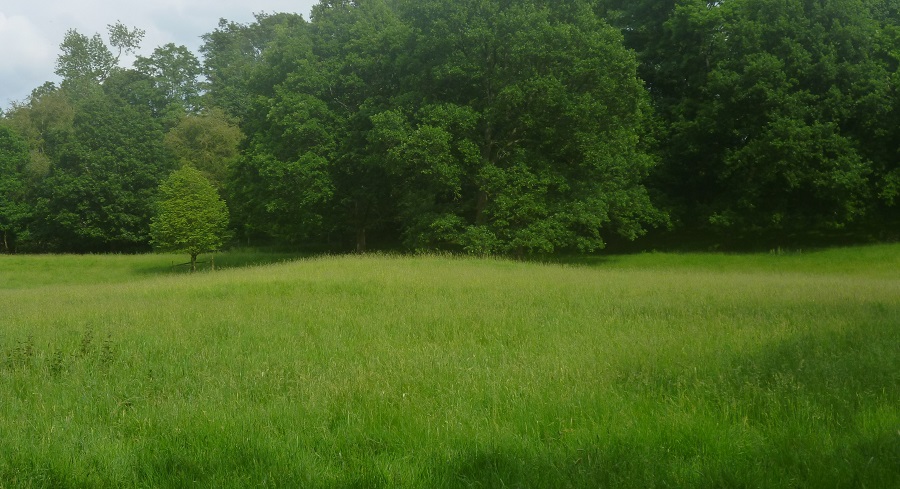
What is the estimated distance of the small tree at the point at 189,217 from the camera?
32.7 meters

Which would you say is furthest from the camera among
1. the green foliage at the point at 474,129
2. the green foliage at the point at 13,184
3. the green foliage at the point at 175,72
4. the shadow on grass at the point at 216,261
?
the green foliage at the point at 175,72

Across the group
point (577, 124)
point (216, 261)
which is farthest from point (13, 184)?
point (577, 124)

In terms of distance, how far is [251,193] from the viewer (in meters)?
34.0

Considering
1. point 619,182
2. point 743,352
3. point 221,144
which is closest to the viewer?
point 743,352

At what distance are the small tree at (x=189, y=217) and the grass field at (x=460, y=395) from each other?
21.2m

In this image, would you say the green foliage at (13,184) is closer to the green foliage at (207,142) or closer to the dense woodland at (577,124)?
the green foliage at (207,142)

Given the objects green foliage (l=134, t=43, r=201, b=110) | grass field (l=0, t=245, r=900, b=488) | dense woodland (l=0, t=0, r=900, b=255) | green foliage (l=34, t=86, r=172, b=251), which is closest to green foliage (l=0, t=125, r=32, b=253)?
green foliage (l=34, t=86, r=172, b=251)

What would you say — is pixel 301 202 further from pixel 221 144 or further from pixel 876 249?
pixel 876 249

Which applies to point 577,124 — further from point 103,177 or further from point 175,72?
point 175,72

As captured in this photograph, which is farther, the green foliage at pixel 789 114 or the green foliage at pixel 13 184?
the green foliage at pixel 13 184

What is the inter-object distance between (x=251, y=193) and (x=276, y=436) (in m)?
30.6

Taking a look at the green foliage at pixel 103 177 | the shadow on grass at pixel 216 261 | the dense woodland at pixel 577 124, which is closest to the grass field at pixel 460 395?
the dense woodland at pixel 577 124

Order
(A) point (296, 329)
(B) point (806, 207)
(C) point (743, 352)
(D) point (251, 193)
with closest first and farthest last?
(C) point (743, 352)
(A) point (296, 329)
(B) point (806, 207)
(D) point (251, 193)

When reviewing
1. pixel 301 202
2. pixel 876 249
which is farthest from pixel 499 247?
pixel 876 249
